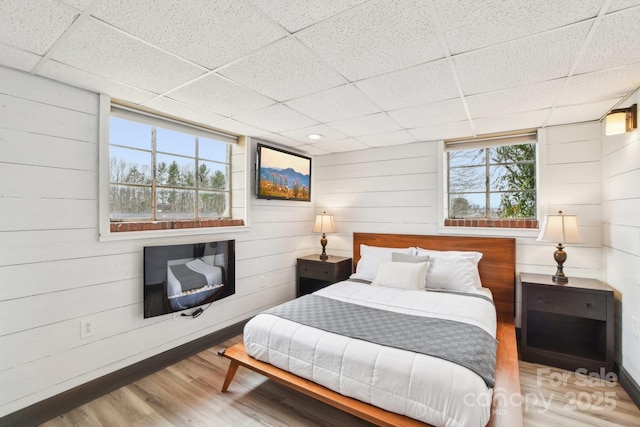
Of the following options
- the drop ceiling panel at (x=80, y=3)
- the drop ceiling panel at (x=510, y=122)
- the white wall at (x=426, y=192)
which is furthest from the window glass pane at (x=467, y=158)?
the drop ceiling panel at (x=80, y=3)

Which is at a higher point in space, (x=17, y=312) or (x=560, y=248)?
(x=560, y=248)

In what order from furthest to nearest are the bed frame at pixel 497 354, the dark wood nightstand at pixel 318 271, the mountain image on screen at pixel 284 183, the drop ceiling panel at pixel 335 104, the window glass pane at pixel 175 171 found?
the dark wood nightstand at pixel 318 271 < the mountain image on screen at pixel 284 183 < the window glass pane at pixel 175 171 < the drop ceiling panel at pixel 335 104 < the bed frame at pixel 497 354

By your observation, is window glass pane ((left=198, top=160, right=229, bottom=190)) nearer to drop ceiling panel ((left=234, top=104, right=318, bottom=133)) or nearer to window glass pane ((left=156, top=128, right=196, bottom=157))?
window glass pane ((left=156, top=128, right=196, bottom=157))

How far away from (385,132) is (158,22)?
95.5 inches

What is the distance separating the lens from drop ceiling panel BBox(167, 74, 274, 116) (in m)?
2.04

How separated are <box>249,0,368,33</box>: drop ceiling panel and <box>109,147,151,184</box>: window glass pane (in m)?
1.95

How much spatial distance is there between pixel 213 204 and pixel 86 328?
1594mm

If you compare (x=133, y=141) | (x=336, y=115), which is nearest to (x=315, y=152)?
(x=336, y=115)

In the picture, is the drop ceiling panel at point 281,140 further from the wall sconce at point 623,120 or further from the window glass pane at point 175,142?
the wall sconce at point 623,120

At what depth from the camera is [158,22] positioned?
1384 millimetres

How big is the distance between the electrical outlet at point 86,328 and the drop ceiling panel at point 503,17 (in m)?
2.98

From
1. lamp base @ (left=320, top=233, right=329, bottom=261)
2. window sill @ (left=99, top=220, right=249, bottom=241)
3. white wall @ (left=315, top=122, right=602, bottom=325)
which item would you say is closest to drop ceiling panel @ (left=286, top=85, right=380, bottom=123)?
white wall @ (left=315, top=122, right=602, bottom=325)

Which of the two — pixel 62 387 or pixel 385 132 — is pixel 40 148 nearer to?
pixel 62 387

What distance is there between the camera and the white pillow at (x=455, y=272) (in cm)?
292
